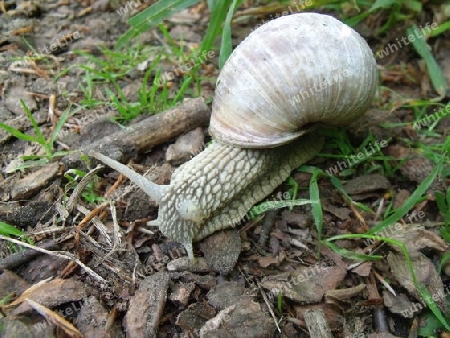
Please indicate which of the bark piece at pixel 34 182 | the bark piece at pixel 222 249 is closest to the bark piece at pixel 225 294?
the bark piece at pixel 222 249

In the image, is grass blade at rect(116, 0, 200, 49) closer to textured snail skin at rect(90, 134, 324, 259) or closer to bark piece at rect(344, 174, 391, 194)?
textured snail skin at rect(90, 134, 324, 259)

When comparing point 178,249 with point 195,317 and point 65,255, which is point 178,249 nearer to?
point 195,317

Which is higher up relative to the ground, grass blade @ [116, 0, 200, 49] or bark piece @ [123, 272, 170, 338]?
grass blade @ [116, 0, 200, 49]

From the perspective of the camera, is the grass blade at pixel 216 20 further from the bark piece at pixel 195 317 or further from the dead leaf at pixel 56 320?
the dead leaf at pixel 56 320

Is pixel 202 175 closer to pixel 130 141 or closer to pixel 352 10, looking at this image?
pixel 130 141

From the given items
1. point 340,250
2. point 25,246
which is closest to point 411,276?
point 340,250

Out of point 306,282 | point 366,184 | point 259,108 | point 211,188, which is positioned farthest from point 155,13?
point 306,282

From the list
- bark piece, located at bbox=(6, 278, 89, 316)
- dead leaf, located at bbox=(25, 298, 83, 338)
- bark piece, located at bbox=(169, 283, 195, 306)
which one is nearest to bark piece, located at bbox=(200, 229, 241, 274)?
bark piece, located at bbox=(169, 283, 195, 306)
